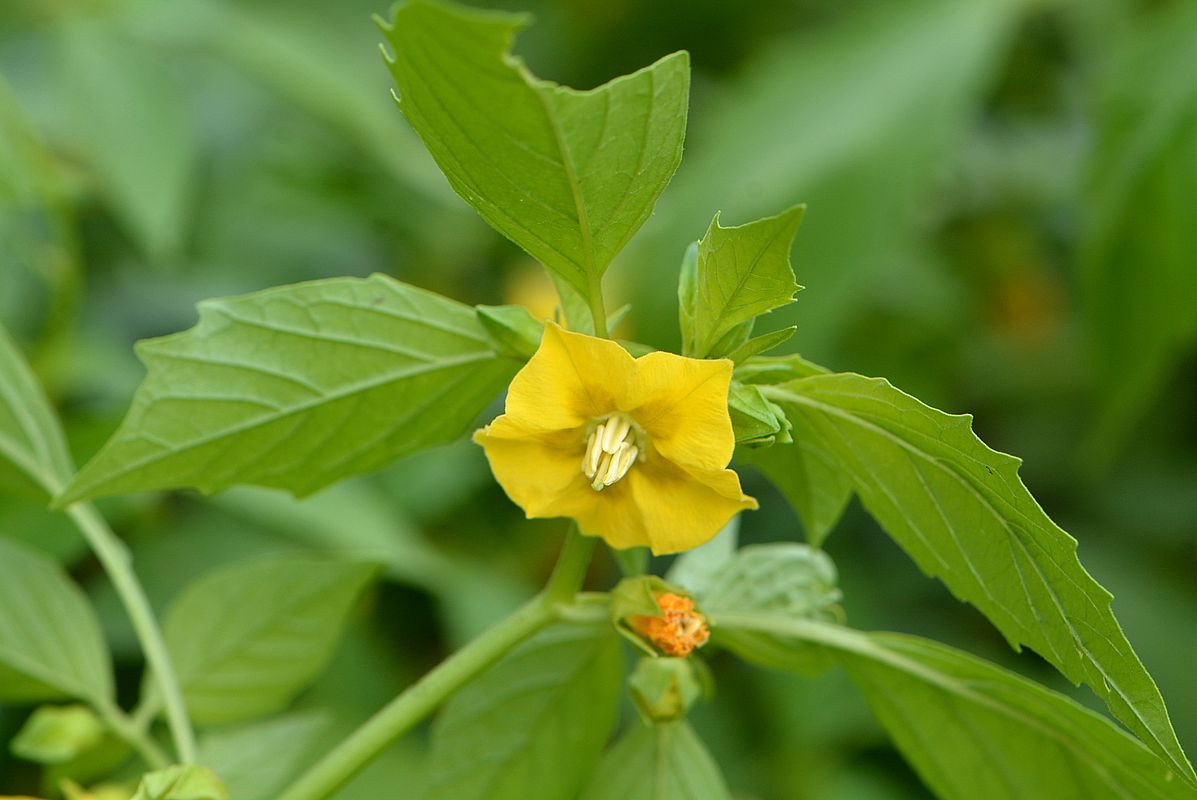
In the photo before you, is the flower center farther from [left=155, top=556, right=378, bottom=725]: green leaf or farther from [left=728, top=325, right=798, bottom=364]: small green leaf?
[left=155, top=556, right=378, bottom=725]: green leaf

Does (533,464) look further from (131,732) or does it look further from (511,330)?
(131,732)

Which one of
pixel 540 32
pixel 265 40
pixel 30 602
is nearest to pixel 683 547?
pixel 30 602

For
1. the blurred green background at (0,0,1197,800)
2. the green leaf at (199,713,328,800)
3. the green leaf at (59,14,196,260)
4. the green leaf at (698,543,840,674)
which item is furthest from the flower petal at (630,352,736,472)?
the green leaf at (59,14,196,260)

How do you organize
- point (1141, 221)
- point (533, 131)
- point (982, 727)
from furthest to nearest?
point (1141, 221) → point (982, 727) → point (533, 131)

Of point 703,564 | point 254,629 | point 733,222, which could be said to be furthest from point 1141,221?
point 254,629

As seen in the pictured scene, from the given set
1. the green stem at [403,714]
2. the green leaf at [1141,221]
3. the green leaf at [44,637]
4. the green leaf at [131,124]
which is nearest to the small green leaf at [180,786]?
the green stem at [403,714]
